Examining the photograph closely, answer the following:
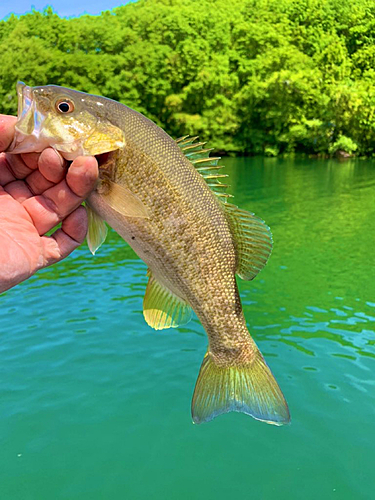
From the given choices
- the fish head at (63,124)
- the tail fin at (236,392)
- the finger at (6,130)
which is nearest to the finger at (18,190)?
the finger at (6,130)

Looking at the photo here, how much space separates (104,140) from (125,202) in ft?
1.38

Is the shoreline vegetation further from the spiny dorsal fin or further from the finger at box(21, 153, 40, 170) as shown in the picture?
the spiny dorsal fin

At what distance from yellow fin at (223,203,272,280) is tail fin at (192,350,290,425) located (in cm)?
71

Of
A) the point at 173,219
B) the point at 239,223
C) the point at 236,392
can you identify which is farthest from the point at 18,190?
the point at 236,392

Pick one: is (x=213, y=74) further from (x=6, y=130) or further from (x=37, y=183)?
(x=6, y=130)

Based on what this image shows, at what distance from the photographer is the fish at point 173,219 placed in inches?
123

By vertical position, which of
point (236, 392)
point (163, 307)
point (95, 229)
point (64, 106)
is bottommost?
point (236, 392)

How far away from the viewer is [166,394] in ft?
28.0

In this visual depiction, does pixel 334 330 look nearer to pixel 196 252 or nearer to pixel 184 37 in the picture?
pixel 196 252

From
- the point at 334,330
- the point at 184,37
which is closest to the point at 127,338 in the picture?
the point at 334,330

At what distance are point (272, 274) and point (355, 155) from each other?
48.1 meters

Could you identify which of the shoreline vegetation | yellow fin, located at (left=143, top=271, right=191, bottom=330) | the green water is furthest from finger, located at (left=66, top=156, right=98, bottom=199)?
the shoreline vegetation

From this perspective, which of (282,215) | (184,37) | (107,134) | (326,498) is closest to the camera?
(107,134)

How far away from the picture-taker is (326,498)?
634 centimetres
